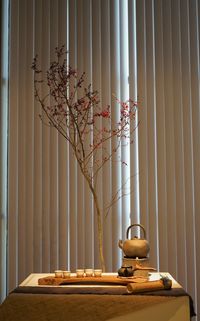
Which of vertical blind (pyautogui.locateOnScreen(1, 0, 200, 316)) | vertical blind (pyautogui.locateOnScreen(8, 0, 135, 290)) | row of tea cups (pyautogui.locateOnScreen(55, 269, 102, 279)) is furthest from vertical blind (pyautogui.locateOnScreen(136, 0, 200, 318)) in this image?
row of tea cups (pyautogui.locateOnScreen(55, 269, 102, 279))

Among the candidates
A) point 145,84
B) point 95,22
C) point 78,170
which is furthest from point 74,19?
point 78,170

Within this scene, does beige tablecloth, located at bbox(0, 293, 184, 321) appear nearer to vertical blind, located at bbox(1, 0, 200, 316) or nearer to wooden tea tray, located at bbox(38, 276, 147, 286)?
wooden tea tray, located at bbox(38, 276, 147, 286)

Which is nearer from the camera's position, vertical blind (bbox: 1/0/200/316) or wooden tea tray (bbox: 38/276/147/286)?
wooden tea tray (bbox: 38/276/147/286)

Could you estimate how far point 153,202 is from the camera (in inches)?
132

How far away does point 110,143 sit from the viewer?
3377 mm

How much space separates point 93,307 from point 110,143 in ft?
5.87

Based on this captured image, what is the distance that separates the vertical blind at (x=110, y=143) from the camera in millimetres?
3336

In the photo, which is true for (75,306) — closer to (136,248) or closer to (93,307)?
(93,307)

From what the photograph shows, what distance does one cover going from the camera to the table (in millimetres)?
1696

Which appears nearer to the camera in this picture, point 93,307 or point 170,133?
point 93,307

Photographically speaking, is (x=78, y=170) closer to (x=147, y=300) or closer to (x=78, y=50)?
(x=78, y=50)

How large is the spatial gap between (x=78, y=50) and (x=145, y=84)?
1.74 ft

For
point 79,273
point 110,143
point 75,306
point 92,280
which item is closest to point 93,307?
point 75,306

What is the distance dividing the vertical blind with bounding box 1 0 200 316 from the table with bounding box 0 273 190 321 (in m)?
1.59
